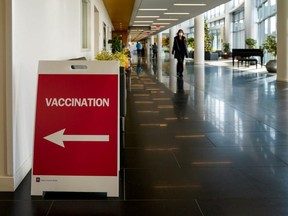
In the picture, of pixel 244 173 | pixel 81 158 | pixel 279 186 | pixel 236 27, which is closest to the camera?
pixel 81 158

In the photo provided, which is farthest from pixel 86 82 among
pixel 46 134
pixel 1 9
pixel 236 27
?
pixel 236 27

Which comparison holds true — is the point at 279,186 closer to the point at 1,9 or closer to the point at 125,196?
the point at 125,196

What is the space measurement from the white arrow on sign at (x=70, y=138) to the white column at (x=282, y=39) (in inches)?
462

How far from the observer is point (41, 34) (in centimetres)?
460

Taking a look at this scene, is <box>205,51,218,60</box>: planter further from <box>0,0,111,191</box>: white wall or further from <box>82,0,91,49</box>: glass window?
<box>0,0,111,191</box>: white wall

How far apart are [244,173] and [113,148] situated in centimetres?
138

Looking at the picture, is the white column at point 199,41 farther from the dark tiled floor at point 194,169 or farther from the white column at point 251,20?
the dark tiled floor at point 194,169

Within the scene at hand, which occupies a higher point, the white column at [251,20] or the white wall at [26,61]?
the white column at [251,20]

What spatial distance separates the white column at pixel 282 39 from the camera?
550 inches

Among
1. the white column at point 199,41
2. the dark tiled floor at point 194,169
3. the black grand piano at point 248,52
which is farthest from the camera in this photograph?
the white column at point 199,41

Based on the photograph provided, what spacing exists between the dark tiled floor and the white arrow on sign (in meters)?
0.46

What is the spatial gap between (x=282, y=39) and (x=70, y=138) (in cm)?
1237

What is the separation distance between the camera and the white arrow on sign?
3.38 metres

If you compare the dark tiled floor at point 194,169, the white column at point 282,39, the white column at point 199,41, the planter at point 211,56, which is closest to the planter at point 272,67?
the white column at point 282,39
